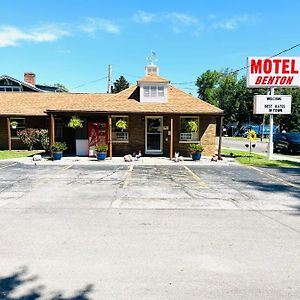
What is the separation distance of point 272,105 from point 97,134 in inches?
462

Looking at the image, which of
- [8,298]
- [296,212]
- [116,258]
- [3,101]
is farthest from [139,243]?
[3,101]

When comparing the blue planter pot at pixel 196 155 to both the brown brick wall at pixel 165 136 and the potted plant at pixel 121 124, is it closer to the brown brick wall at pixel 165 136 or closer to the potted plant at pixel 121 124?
the brown brick wall at pixel 165 136

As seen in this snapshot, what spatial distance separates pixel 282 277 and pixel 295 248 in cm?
125

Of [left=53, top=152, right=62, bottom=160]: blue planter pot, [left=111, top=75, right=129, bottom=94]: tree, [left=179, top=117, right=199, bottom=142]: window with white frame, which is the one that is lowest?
[left=53, top=152, right=62, bottom=160]: blue planter pot

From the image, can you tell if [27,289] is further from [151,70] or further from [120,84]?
[120,84]

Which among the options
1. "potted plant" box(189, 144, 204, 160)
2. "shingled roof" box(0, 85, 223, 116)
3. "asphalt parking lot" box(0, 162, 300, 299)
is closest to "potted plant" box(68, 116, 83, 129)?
"shingled roof" box(0, 85, 223, 116)

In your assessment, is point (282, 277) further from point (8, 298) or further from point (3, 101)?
point (3, 101)

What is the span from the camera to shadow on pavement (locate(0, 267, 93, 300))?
12.1 ft

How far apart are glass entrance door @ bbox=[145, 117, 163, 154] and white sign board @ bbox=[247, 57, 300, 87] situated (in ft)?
21.9

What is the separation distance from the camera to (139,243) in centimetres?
543

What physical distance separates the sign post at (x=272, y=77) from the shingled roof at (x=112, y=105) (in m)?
3.17

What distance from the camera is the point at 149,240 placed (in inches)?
220

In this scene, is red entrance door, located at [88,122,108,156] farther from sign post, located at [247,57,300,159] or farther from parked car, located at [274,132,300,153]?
parked car, located at [274,132,300,153]

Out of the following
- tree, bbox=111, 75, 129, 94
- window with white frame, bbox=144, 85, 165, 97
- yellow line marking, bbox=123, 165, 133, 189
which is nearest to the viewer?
yellow line marking, bbox=123, 165, 133, 189
